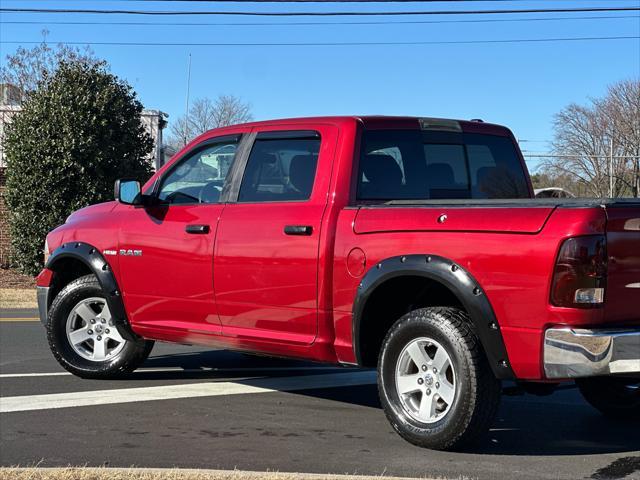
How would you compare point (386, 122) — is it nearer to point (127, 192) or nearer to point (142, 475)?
point (127, 192)

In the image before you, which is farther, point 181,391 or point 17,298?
point 17,298

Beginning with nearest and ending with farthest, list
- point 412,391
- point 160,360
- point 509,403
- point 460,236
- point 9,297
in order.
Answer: point 460,236 < point 412,391 < point 509,403 < point 160,360 < point 9,297

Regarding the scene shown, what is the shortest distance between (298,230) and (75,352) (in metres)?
2.89

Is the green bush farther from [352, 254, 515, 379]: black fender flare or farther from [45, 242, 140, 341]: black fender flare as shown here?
[352, 254, 515, 379]: black fender flare

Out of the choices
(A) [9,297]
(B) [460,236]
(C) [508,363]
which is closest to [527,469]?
(C) [508,363]

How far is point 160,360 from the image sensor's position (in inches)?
361

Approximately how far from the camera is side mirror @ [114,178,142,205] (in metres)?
7.33

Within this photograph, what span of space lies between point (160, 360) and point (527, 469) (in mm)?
4893

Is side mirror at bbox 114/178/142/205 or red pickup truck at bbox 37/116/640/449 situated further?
side mirror at bbox 114/178/142/205

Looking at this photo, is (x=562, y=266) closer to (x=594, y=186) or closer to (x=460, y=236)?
(x=460, y=236)

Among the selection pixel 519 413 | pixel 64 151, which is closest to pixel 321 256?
pixel 519 413

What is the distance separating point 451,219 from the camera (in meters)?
5.35

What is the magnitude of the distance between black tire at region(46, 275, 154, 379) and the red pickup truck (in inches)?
0.7

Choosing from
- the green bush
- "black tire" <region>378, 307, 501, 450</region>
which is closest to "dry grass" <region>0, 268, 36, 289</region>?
the green bush
